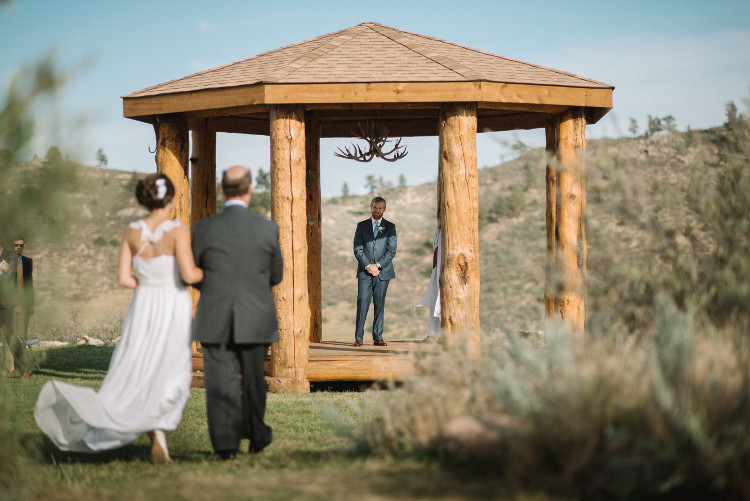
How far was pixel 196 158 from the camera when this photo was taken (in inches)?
432

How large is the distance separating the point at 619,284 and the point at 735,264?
2.34 feet

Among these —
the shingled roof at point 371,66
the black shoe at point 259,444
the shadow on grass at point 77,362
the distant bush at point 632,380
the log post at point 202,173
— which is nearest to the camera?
the distant bush at point 632,380

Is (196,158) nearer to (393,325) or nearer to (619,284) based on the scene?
(619,284)

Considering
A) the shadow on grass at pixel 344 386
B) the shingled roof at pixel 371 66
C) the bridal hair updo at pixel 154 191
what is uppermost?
the shingled roof at pixel 371 66

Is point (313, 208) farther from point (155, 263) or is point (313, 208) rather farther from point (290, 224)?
point (155, 263)

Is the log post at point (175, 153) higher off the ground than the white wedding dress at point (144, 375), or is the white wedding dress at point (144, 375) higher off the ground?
the log post at point (175, 153)

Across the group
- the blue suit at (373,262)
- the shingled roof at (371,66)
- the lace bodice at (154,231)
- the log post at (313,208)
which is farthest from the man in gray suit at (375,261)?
the lace bodice at (154,231)

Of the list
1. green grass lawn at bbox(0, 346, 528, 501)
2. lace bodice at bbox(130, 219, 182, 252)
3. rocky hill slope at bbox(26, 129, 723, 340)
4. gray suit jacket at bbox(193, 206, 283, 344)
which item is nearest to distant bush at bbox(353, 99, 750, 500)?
rocky hill slope at bbox(26, 129, 723, 340)

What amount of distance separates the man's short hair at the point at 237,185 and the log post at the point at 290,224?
3187mm

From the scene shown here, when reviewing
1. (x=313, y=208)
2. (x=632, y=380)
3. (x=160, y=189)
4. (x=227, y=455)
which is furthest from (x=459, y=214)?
(x=632, y=380)

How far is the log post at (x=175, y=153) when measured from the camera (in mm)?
9898

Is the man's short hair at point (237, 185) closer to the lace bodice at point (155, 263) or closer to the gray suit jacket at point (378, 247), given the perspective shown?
the lace bodice at point (155, 263)

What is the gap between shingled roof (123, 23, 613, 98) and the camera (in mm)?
8906

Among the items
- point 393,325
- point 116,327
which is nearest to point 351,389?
point 116,327
